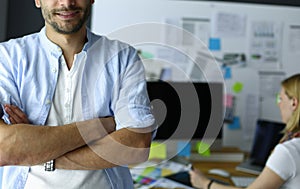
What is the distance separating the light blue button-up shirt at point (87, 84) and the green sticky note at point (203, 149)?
39.1 inches

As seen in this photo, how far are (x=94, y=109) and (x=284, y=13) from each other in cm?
182

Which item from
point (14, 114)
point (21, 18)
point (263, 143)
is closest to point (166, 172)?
point (263, 143)

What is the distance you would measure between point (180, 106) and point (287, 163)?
580 millimetres

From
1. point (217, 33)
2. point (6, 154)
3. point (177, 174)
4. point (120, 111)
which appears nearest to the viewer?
point (6, 154)

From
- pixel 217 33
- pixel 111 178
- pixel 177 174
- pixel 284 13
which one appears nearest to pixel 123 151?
pixel 111 178

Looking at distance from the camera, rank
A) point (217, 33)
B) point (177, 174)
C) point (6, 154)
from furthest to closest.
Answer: point (217, 33) < point (177, 174) < point (6, 154)

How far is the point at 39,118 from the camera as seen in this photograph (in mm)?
1085

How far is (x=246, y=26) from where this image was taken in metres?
2.48

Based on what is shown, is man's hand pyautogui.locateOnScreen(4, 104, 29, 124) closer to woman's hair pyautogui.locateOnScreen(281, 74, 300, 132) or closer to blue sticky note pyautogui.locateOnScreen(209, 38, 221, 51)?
woman's hair pyautogui.locateOnScreen(281, 74, 300, 132)

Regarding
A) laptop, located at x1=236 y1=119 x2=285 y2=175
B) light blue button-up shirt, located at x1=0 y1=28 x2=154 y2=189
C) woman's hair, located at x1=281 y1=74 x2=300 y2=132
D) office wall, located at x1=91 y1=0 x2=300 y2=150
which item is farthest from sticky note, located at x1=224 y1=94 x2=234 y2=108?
light blue button-up shirt, located at x1=0 y1=28 x2=154 y2=189

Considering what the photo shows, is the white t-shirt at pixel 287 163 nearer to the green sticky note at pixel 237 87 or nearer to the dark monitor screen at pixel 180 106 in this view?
the dark monitor screen at pixel 180 106

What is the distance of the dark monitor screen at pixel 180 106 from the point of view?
1.81 meters

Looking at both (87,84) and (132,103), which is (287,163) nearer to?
(132,103)

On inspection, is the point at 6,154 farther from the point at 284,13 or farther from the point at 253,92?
the point at 284,13
